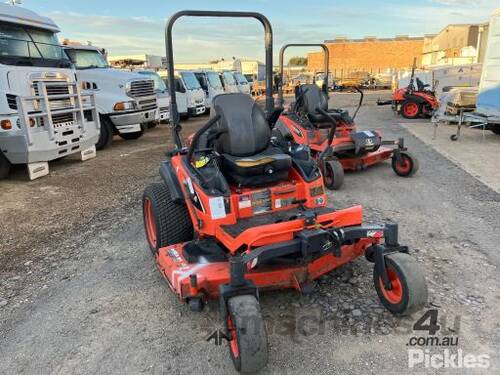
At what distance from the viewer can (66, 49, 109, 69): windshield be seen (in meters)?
10.6

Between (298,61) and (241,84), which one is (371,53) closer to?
(298,61)

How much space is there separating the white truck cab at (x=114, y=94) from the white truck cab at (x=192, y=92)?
4.52 metres

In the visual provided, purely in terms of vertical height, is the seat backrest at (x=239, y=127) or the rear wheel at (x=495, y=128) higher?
the seat backrest at (x=239, y=127)

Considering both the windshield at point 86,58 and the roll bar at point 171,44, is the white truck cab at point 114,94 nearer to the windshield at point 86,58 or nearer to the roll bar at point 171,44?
the windshield at point 86,58

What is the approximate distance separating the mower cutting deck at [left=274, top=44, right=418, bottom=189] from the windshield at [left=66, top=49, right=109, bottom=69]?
572 cm

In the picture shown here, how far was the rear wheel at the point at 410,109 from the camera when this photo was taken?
Result: 14.7 metres

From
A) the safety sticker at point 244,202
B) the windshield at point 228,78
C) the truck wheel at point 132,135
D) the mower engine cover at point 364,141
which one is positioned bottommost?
the truck wheel at point 132,135

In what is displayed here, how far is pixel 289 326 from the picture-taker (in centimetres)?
291

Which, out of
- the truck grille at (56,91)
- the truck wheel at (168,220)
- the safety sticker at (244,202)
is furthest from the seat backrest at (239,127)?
the truck grille at (56,91)

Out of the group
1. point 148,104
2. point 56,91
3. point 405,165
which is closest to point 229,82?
point 148,104

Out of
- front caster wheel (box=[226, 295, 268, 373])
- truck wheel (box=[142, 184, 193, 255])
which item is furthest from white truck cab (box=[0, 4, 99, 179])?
front caster wheel (box=[226, 295, 268, 373])

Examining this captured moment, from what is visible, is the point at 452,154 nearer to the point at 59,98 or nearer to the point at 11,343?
the point at 59,98

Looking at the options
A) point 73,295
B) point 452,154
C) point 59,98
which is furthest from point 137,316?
point 452,154

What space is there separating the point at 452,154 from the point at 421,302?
261 inches
